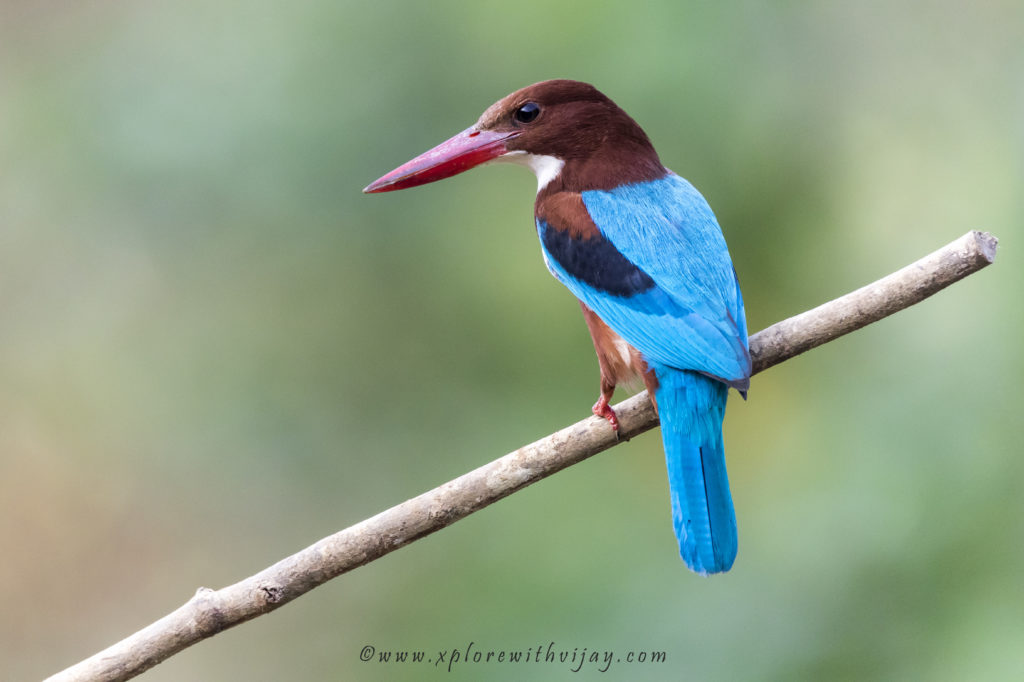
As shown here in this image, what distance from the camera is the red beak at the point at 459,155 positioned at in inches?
121

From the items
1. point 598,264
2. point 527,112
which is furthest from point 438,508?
point 527,112

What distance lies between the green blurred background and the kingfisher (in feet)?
2.63

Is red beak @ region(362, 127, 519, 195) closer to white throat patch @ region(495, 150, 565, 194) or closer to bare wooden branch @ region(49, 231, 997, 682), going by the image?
white throat patch @ region(495, 150, 565, 194)

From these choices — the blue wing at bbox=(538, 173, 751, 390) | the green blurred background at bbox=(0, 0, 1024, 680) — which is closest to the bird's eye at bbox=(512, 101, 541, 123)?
the blue wing at bbox=(538, 173, 751, 390)

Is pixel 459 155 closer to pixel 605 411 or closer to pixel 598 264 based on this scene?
pixel 598 264

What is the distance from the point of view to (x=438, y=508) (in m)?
2.39

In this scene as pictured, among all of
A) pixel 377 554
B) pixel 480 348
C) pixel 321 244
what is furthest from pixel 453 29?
pixel 377 554

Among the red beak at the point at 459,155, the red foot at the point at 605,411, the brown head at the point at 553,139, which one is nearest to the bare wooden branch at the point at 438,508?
the red foot at the point at 605,411

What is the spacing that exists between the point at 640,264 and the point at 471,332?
1442 millimetres

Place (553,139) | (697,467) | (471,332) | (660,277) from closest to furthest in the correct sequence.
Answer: (697,467)
(660,277)
(553,139)
(471,332)

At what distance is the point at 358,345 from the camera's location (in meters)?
4.28

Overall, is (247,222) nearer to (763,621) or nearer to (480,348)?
(480,348)

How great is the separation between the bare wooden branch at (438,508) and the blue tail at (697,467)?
0.15 m

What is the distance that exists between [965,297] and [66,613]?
141 inches
